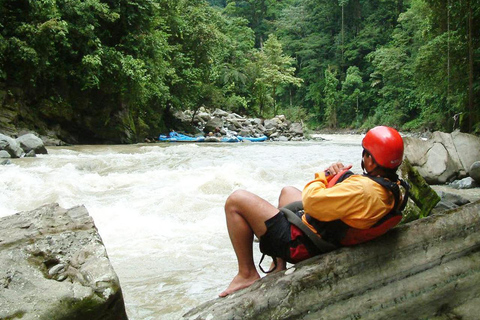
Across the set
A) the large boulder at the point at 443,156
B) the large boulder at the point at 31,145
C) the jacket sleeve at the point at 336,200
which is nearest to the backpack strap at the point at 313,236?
the jacket sleeve at the point at 336,200

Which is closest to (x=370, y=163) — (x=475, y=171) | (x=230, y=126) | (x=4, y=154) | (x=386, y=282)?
(x=386, y=282)

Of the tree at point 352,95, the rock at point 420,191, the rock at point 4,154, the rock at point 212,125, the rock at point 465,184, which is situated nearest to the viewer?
the rock at point 420,191

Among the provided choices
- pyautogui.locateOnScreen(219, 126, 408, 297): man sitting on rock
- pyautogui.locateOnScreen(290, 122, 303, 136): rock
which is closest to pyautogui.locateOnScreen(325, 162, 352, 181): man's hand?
pyautogui.locateOnScreen(219, 126, 408, 297): man sitting on rock

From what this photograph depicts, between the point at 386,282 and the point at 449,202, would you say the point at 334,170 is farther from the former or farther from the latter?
the point at 449,202

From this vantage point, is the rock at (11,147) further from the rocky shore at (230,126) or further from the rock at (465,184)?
the rocky shore at (230,126)

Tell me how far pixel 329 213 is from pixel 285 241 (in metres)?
0.35

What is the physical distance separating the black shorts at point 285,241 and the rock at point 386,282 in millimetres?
114

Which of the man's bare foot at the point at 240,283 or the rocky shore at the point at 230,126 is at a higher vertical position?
the man's bare foot at the point at 240,283

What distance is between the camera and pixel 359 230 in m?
2.03

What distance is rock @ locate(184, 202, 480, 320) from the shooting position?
76.0 inches

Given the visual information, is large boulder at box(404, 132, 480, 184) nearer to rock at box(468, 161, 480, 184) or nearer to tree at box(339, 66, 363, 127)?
rock at box(468, 161, 480, 184)

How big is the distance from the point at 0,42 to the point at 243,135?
46.6ft

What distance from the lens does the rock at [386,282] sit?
1930 mm

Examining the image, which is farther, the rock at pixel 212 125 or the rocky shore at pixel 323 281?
the rock at pixel 212 125
